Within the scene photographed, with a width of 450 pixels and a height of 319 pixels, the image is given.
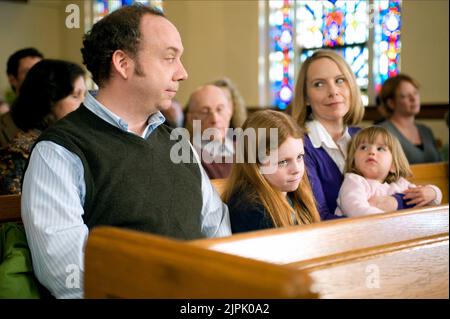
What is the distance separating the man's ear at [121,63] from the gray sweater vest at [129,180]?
18 centimetres

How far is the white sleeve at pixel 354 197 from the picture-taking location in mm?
2741

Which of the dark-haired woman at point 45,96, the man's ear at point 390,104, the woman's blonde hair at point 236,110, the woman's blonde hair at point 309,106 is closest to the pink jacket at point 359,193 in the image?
the woman's blonde hair at point 309,106

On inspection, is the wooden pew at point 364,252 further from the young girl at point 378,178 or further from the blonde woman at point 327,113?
the blonde woman at point 327,113

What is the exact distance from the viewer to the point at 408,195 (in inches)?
116

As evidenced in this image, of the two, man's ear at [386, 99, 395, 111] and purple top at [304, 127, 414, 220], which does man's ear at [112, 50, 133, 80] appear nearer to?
purple top at [304, 127, 414, 220]

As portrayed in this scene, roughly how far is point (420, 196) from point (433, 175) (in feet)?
4.52

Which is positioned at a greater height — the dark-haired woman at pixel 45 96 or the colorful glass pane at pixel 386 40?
the colorful glass pane at pixel 386 40

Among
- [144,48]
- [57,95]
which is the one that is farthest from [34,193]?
[57,95]

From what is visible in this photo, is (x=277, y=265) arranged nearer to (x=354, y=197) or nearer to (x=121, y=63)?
(x=121, y=63)

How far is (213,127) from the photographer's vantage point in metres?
4.47

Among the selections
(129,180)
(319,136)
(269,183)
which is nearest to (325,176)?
(319,136)

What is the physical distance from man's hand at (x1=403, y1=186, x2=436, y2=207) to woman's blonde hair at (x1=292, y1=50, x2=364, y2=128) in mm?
453

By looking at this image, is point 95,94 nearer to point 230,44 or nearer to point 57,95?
point 57,95

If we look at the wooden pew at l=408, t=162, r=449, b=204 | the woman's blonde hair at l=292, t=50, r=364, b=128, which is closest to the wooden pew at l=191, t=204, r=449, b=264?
the woman's blonde hair at l=292, t=50, r=364, b=128
